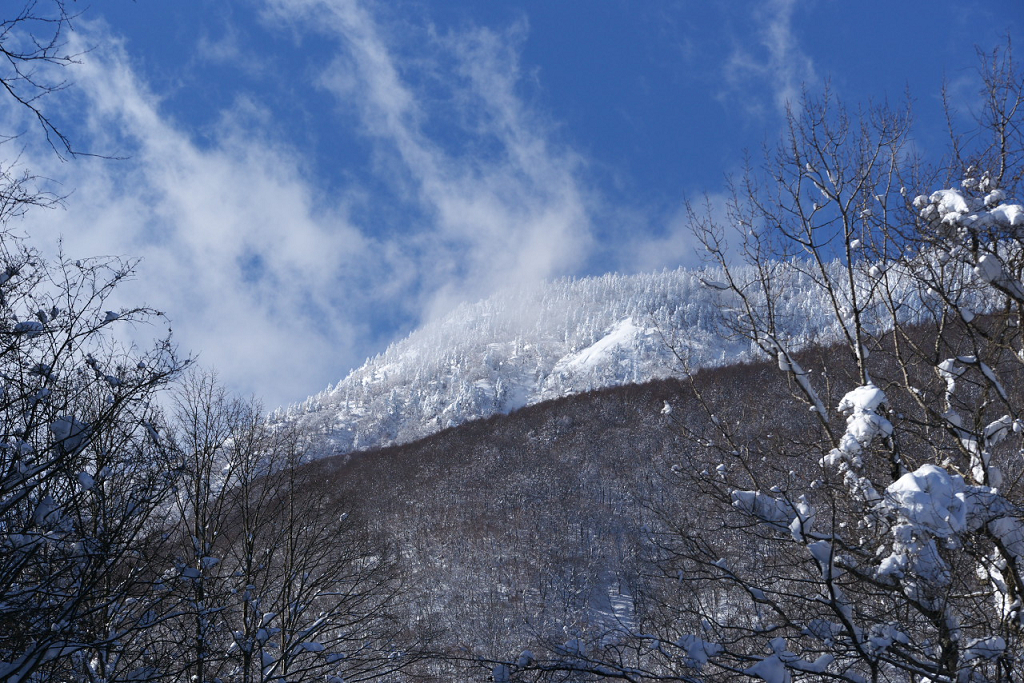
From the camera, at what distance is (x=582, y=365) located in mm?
186250

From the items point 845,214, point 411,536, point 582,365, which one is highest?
point 582,365

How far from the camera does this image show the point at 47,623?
4367mm

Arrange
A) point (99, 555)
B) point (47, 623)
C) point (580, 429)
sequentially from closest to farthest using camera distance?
point (99, 555) → point (47, 623) → point (580, 429)

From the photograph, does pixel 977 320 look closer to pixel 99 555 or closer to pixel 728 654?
pixel 728 654

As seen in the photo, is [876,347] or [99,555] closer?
[99,555]

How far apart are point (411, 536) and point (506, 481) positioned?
44.5ft

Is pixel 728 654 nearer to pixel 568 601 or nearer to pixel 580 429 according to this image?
pixel 568 601

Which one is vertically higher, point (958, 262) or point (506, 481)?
point (506, 481)

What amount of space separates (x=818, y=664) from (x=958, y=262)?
3736 mm

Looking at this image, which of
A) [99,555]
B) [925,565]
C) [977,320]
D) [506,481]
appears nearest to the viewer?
[925,565]

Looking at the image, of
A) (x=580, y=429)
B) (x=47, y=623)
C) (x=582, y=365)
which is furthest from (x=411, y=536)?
(x=582, y=365)

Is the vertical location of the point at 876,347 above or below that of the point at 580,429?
below

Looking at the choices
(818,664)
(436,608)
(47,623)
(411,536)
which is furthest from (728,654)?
(411,536)

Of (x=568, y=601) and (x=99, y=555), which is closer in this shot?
(x=99, y=555)
